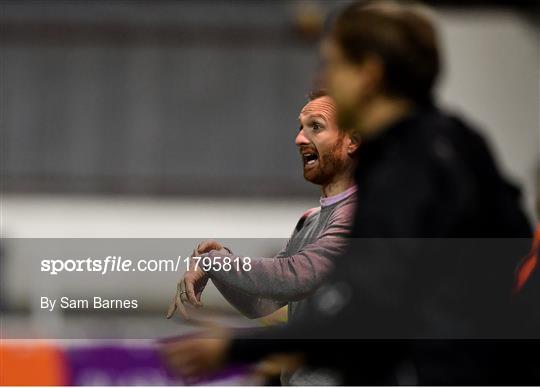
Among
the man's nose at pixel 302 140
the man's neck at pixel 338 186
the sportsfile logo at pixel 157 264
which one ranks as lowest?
the sportsfile logo at pixel 157 264

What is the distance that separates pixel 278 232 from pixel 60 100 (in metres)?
3.55

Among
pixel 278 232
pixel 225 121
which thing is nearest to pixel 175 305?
pixel 278 232

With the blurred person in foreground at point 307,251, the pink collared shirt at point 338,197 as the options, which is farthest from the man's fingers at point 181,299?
the pink collared shirt at point 338,197

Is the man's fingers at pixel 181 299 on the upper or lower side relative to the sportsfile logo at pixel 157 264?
lower

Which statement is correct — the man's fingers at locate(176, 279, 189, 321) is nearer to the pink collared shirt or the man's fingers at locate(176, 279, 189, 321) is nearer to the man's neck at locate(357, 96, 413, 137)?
the pink collared shirt

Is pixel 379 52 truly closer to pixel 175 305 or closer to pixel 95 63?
pixel 175 305

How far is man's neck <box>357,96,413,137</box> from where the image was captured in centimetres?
167

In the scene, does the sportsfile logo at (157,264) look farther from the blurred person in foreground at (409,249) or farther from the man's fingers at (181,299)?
the blurred person in foreground at (409,249)

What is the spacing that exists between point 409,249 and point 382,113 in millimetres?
240

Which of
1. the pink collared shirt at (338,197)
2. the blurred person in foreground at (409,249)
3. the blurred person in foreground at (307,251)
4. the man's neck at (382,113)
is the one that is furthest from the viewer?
the pink collared shirt at (338,197)

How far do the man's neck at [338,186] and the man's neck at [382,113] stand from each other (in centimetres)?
55

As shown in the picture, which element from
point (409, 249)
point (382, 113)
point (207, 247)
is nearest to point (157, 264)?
point (207, 247)

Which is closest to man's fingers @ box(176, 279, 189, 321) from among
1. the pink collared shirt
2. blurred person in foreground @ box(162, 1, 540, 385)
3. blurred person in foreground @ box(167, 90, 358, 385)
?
blurred person in foreground @ box(167, 90, 358, 385)

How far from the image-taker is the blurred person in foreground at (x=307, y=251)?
2.09 meters
